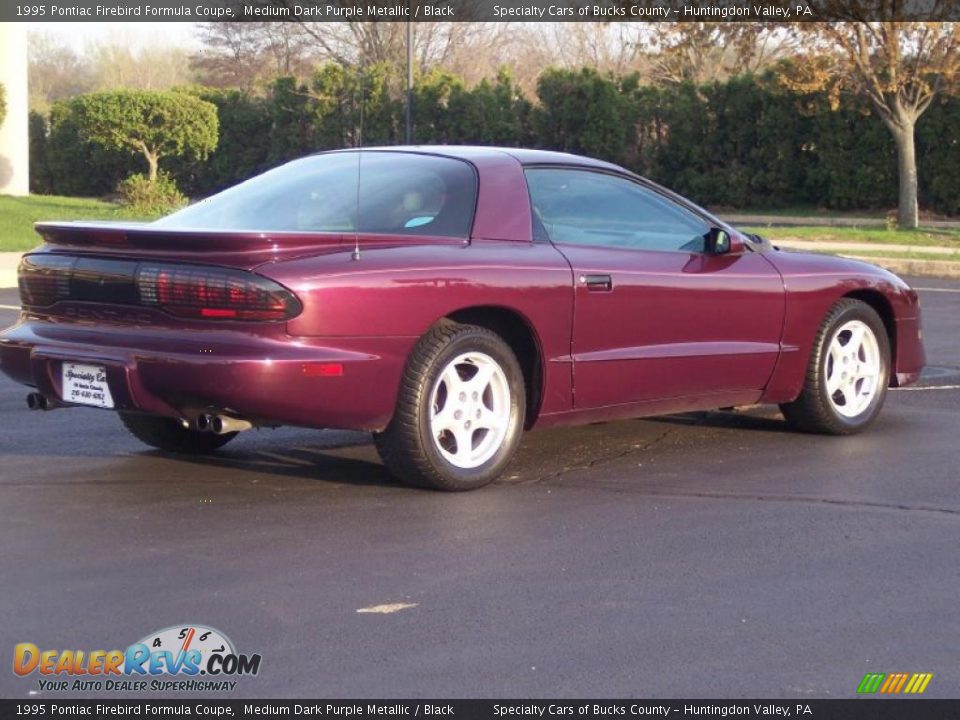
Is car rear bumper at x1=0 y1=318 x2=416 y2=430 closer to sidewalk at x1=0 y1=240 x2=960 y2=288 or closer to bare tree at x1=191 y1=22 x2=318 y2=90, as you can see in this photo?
sidewalk at x1=0 y1=240 x2=960 y2=288

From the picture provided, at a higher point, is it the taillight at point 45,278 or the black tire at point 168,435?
the taillight at point 45,278

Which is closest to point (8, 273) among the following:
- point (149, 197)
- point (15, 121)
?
point (149, 197)

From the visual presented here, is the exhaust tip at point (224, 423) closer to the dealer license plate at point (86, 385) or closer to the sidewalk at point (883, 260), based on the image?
the dealer license plate at point (86, 385)

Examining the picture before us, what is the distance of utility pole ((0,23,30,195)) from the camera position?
112 ft

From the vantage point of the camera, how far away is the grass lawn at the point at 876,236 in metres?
23.4

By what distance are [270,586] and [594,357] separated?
230 centimetres

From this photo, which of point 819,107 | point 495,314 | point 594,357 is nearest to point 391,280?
point 495,314

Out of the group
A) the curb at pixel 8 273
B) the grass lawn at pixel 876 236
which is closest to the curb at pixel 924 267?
the grass lawn at pixel 876 236

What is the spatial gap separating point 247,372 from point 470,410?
3.47ft

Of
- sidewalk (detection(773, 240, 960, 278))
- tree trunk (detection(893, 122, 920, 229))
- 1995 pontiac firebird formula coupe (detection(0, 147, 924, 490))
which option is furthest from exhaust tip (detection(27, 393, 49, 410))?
tree trunk (detection(893, 122, 920, 229))

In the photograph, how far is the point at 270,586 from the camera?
4.84 metres

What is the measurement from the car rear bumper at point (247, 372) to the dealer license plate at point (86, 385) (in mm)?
34
